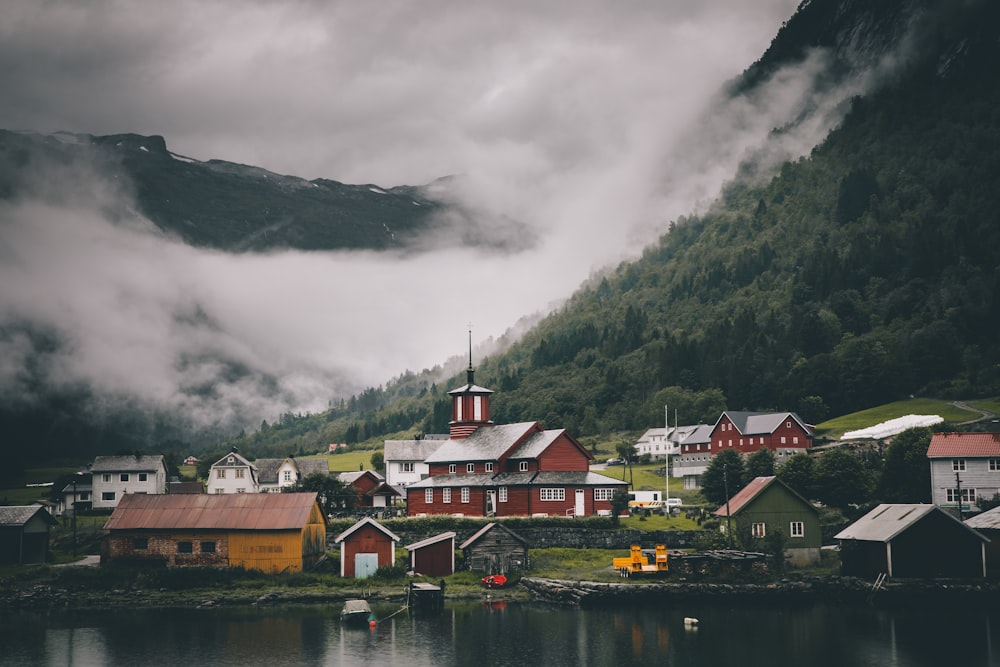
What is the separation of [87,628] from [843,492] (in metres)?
51.8

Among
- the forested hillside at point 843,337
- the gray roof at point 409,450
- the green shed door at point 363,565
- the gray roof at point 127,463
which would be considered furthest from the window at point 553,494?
the forested hillside at point 843,337

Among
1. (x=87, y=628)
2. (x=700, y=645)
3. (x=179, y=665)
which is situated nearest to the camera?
(x=179, y=665)

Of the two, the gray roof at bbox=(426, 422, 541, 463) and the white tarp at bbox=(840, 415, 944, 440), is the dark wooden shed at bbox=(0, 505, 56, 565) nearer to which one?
the gray roof at bbox=(426, 422, 541, 463)

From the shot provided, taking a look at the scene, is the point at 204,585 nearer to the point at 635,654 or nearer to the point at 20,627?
the point at 20,627

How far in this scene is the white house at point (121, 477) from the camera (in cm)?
10225

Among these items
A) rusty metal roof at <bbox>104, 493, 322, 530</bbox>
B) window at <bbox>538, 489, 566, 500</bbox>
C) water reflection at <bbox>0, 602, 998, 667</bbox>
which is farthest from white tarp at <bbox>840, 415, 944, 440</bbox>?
rusty metal roof at <bbox>104, 493, 322, 530</bbox>

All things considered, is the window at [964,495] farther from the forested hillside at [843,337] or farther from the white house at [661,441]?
the forested hillside at [843,337]

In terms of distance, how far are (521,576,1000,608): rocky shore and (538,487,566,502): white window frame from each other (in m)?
16.3

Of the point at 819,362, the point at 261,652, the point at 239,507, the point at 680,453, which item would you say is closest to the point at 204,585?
the point at 239,507

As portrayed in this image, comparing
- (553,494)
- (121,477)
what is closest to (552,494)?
(553,494)

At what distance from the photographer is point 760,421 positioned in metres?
115

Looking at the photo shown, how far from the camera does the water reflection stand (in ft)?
150

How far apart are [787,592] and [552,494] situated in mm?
22036

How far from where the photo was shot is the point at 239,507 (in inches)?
2677
